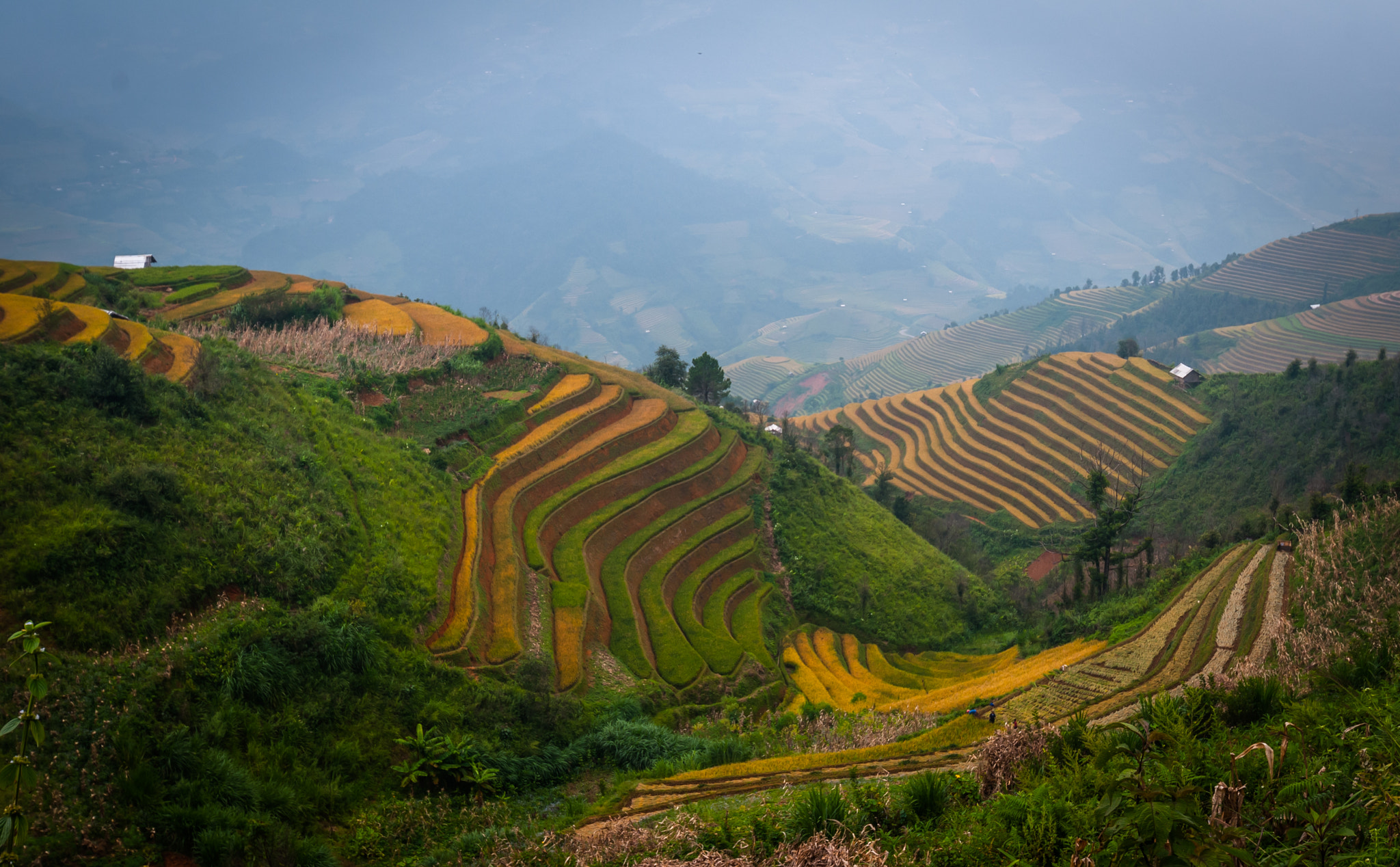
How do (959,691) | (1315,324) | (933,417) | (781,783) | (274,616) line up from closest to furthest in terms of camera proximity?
1. (781,783)
2. (274,616)
3. (959,691)
4. (933,417)
5. (1315,324)

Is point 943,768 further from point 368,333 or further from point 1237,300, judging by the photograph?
point 1237,300

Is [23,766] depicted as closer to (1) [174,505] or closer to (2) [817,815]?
(2) [817,815]

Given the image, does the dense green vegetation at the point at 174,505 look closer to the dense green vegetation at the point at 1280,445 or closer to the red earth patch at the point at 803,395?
the dense green vegetation at the point at 1280,445

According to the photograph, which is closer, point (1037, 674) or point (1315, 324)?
point (1037, 674)

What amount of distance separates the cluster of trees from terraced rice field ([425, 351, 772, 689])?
12.8m

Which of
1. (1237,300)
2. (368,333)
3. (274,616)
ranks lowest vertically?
(274,616)

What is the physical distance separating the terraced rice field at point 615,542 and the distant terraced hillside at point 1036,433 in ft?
98.0

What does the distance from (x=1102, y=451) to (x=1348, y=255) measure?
107348 millimetres

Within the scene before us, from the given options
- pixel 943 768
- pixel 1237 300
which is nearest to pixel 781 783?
pixel 943 768

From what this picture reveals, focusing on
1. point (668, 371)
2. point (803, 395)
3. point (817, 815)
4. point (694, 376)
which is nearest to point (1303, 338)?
point (803, 395)

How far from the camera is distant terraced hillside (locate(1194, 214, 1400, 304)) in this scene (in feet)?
385

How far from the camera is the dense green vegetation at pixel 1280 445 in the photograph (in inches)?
1444

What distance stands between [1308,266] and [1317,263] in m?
1.48

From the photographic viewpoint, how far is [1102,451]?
52.9m
